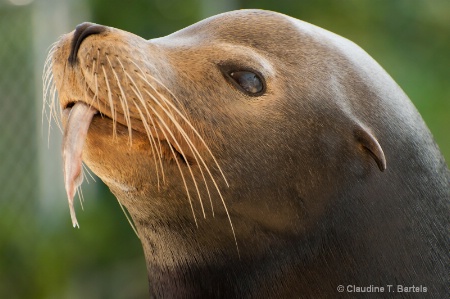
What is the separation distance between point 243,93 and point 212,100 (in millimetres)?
125

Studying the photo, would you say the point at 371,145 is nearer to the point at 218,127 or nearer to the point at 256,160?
the point at 256,160

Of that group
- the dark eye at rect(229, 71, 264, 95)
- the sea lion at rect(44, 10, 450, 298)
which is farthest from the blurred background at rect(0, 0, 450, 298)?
the dark eye at rect(229, 71, 264, 95)

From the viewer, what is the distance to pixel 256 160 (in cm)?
346

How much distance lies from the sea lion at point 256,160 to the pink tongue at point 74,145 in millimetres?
12

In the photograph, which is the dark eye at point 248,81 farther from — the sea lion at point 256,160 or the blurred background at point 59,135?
the blurred background at point 59,135

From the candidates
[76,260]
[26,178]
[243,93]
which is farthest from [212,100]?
[26,178]

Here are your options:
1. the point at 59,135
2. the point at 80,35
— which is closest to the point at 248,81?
the point at 80,35

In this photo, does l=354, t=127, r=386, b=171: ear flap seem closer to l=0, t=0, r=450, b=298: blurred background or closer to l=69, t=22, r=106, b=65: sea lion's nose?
l=69, t=22, r=106, b=65: sea lion's nose

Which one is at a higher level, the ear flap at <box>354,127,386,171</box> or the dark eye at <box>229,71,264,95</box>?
the dark eye at <box>229,71,264,95</box>

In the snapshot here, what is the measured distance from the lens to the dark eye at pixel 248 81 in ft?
11.4

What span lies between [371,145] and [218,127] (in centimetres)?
57

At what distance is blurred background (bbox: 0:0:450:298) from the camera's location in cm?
881

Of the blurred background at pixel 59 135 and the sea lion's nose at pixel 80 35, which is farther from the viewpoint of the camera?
the blurred background at pixel 59 135

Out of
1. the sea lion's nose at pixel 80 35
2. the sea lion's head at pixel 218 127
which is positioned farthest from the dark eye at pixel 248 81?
the sea lion's nose at pixel 80 35
